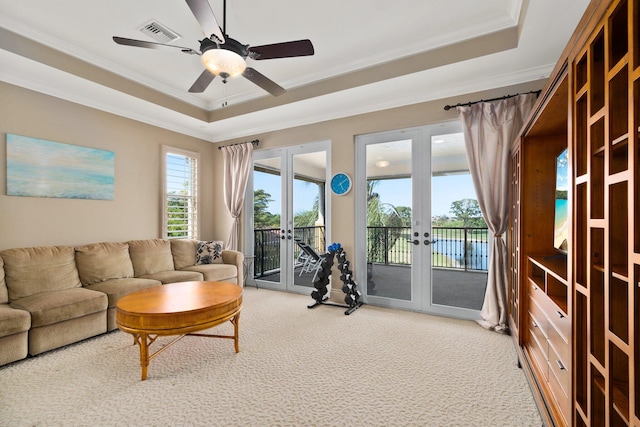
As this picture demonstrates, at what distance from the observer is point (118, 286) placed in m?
3.28

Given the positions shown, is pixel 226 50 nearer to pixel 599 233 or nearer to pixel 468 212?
pixel 599 233

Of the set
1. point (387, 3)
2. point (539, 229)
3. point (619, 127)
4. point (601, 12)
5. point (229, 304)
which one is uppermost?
point (387, 3)

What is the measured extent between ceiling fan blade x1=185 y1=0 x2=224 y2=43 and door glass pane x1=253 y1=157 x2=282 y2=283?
289 centimetres

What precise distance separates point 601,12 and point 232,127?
190 inches

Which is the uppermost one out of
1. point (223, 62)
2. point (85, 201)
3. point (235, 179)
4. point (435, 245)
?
point (223, 62)

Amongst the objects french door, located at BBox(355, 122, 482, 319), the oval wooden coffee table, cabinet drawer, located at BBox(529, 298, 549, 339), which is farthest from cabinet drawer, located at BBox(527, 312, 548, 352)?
the oval wooden coffee table

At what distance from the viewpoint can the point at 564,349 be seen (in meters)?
1.48

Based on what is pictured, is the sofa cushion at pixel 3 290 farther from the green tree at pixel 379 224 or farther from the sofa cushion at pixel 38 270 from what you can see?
the green tree at pixel 379 224

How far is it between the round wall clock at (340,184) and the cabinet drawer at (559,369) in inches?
114

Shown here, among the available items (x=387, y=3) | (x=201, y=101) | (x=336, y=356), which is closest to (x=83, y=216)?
(x=201, y=101)

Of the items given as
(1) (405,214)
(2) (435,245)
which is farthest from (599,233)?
(1) (405,214)

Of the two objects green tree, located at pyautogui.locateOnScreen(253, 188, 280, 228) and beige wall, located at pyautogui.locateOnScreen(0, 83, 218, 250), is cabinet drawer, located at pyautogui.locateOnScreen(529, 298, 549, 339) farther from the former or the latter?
beige wall, located at pyautogui.locateOnScreen(0, 83, 218, 250)

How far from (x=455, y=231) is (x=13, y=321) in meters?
4.33

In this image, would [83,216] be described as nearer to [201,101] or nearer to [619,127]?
[201,101]
